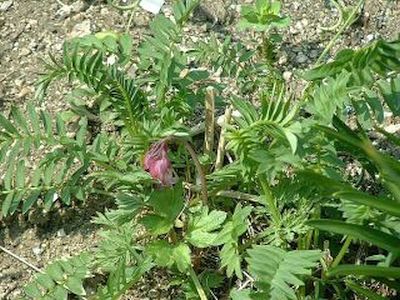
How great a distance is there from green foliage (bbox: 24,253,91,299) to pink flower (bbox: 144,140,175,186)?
0.22 m

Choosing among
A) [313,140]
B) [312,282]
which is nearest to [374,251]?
[312,282]

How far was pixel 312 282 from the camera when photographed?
6.64 ft

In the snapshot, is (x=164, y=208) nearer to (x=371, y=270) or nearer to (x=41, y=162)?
(x=41, y=162)

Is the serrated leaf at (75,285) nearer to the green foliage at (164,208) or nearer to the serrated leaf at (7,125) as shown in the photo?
the green foliage at (164,208)

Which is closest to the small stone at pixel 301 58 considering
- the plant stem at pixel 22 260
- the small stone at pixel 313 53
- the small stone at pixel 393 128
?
the small stone at pixel 313 53

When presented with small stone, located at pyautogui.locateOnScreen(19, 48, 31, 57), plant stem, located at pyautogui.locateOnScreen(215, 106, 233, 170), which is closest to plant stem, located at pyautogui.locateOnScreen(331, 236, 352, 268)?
plant stem, located at pyautogui.locateOnScreen(215, 106, 233, 170)

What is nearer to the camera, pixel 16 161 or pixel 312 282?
pixel 312 282

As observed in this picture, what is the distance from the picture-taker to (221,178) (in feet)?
6.57

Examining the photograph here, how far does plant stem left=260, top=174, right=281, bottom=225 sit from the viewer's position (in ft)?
6.12

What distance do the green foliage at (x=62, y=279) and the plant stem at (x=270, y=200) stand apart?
370 millimetres

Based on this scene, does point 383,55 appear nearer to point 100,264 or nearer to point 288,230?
point 288,230

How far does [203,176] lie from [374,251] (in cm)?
41

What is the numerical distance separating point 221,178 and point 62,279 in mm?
371

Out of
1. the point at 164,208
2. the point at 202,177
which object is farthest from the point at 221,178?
the point at 164,208
